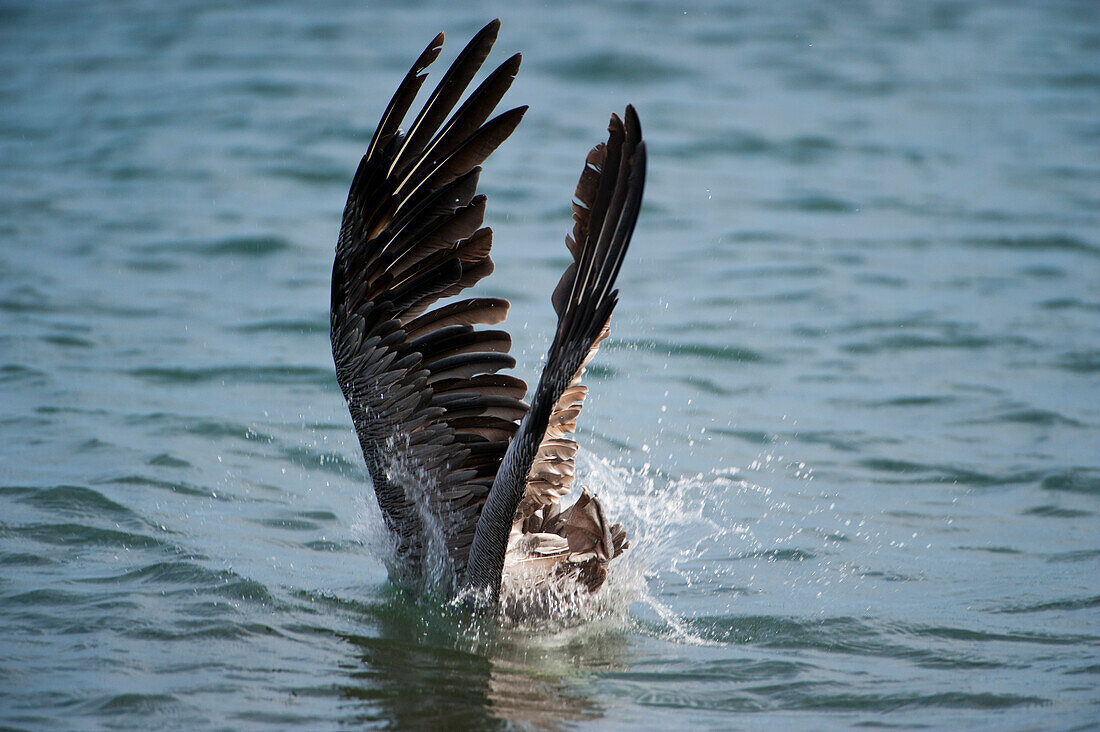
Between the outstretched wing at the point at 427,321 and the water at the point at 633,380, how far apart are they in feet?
1.68

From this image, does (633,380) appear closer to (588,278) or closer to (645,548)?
(645,548)

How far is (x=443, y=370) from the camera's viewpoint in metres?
4.42

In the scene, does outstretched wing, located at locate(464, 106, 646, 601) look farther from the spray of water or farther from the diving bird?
the spray of water

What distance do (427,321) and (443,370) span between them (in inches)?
7.6

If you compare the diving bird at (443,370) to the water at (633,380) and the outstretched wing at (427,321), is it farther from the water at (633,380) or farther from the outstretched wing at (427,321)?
the water at (633,380)

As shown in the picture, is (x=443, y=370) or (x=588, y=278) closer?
(x=588, y=278)

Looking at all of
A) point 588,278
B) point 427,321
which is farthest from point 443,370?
point 588,278

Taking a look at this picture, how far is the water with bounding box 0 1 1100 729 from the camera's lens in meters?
4.12

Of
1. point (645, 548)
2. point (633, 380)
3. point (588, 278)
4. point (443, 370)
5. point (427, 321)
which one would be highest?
point (588, 278)

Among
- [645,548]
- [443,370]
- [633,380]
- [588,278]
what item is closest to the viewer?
[588,278]

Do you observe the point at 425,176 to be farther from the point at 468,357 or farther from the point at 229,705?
the point at 229,705

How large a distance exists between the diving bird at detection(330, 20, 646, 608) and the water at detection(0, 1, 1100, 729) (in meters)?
0.32

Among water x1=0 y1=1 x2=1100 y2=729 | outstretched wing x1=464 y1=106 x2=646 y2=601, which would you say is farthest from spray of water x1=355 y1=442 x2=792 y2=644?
outstretched wing x1=464 y1=106 x2=646 y2=601

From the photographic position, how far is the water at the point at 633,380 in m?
4.12
